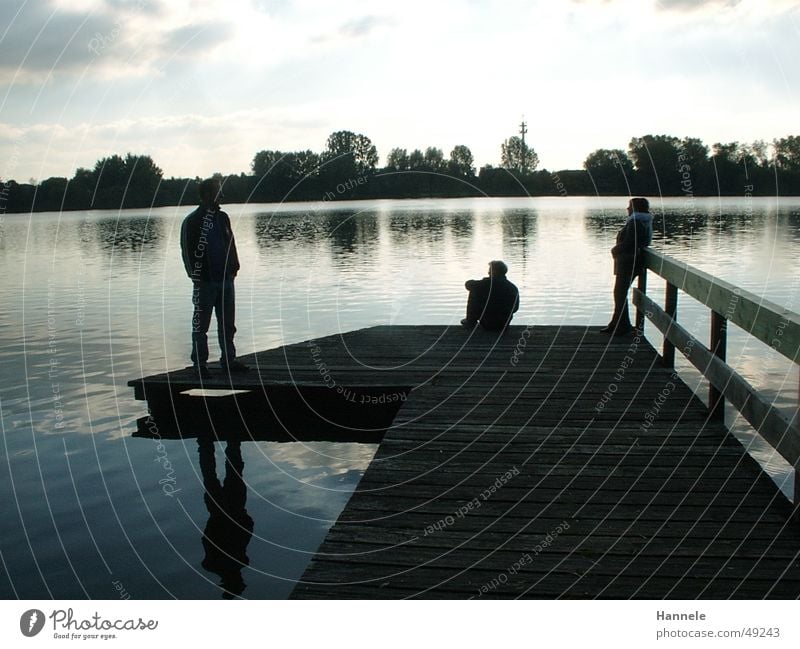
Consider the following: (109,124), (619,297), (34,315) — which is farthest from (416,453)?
(34,315)

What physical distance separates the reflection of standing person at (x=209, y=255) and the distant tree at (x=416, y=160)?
62670 millimetres

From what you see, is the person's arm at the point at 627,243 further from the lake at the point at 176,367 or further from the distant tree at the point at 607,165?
the distant tree at the point at 607,165

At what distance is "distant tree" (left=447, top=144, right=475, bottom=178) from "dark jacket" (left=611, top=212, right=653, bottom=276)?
63.1 meters

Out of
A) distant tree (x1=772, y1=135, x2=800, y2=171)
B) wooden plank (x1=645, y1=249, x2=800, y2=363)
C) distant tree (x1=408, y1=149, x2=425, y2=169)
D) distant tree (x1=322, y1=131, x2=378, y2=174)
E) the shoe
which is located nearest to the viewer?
wooden plank (x1=645, y1=249, x2=800, y2=363)

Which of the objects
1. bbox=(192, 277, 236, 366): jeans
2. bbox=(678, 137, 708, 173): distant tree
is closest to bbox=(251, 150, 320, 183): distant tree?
bbox=(678, 137, 708, 173): distant tree

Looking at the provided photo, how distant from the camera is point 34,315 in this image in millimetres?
20969

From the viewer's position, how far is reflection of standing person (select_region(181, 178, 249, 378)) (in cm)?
877

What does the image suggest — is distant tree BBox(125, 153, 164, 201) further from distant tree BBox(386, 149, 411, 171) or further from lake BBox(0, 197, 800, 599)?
lake BBox(0, 197, 800, 599)

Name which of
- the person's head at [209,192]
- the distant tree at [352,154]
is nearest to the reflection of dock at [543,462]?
the person's head at [209,192]

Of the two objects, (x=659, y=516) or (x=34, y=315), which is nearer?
(x=659, y=516)

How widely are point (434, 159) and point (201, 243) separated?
240ft

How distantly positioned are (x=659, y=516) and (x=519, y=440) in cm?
192

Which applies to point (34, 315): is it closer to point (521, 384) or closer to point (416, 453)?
point (521, 384)

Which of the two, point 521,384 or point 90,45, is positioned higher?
point 90,45
